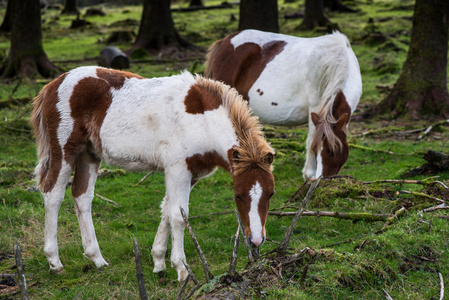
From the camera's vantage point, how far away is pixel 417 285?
4484mm

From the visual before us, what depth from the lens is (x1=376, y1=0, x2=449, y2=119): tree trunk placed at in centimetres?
1108

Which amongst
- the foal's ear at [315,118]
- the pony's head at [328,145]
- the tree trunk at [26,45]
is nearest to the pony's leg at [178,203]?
the pony's head at [328,145]

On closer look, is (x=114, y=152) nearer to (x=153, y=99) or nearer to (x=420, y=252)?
(x=153, y=99)

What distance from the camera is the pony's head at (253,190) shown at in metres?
4.40

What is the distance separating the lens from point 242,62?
8773 mm

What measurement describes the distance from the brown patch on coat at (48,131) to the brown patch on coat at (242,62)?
382 cm

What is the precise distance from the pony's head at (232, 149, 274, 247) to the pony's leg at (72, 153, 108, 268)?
1871 millimetres

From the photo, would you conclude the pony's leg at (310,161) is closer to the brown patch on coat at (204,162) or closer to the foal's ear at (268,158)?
the brown patch on coat at (204,162)

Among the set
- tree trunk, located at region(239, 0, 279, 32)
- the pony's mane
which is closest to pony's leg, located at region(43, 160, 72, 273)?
the pony's mane

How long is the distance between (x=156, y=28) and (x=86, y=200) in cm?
1336

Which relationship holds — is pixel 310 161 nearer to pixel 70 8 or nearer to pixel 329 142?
pixel 329 142

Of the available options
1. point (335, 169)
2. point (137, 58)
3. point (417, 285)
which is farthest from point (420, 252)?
point (137, 58)

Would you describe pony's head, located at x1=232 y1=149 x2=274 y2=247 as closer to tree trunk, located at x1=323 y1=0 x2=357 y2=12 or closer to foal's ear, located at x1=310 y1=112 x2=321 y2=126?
foal's ear, located at x1=310 y1=112 x2=321 y2=126

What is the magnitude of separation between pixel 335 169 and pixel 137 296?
12.5ft
